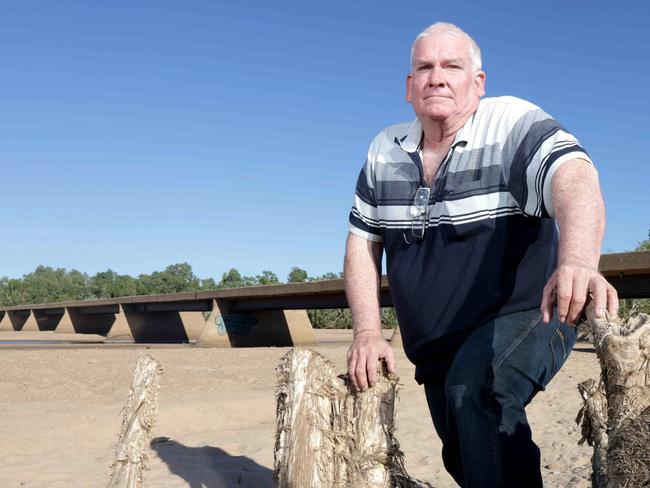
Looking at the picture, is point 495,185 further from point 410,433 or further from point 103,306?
point 103,306

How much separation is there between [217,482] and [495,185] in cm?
381

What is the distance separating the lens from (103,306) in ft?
160

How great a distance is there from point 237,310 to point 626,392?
29.3m

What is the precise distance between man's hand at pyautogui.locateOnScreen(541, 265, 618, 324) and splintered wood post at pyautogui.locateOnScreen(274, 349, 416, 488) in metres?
1.14

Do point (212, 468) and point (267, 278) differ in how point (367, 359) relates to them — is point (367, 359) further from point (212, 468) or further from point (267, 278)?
point (267, 278)

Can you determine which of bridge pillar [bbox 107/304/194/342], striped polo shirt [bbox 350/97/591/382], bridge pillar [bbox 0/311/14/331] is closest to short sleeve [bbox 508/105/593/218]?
striped polo shirt [bbox 350/97/591/382]

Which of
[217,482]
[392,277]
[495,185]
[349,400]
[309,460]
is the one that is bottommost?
[217,482]

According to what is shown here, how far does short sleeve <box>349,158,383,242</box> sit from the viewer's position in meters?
3.33

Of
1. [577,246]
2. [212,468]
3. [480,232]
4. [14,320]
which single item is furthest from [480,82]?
[14,320]

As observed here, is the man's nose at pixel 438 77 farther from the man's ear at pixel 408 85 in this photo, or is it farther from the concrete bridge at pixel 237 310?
the concrete bridge at pixel 237 310

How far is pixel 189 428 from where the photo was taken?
324 inches

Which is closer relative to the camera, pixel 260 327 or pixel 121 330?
pixel 260 327

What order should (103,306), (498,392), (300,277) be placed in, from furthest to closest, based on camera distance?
(300,277), (103,306), (498,392)

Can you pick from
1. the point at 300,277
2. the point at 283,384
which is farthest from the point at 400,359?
the point at 300,277
